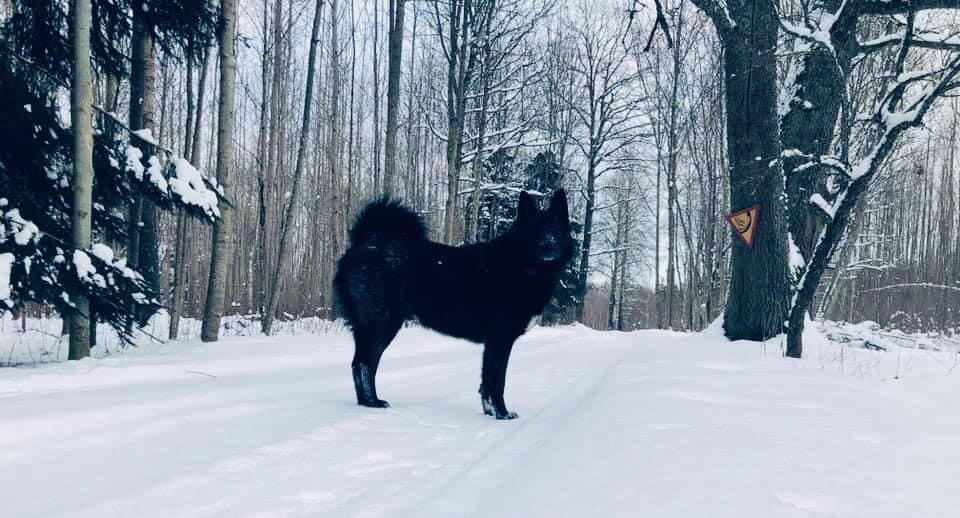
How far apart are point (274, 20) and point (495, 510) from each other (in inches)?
677

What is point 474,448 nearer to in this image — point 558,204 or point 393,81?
point 558,204

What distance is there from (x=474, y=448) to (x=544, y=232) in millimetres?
2119

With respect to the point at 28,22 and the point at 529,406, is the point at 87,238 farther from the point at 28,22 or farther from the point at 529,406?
the point at 529,406

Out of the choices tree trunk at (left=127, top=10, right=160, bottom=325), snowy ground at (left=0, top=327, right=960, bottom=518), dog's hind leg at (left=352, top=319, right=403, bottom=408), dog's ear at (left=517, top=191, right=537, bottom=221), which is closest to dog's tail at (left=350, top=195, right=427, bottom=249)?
dog's hind leg at (left=352, top=319, right=403, bottom=408)

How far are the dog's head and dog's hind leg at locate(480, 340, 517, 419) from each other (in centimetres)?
77

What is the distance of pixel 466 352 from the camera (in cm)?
962

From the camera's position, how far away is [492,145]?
20938 millimetres

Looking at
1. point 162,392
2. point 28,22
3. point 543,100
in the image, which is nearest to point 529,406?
point 162,392

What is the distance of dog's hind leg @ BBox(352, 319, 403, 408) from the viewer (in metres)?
4.51

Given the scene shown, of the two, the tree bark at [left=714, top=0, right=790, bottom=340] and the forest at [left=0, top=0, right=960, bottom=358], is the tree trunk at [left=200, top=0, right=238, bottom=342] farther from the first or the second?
the tree bark at [left=714, top=0, right=790, bottom=340]

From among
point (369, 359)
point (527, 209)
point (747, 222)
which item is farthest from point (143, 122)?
point (747, 222)

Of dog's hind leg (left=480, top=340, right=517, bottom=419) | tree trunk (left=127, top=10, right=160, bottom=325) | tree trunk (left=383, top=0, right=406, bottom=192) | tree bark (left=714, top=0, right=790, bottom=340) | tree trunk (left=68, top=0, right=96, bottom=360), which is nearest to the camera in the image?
dog's hind leg (left=480, top=340, right=517, bottom=419)

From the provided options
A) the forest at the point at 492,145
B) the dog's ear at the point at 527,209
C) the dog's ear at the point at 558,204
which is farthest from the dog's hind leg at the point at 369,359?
the forest at the point at 492,145

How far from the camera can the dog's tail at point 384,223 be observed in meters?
4.90
